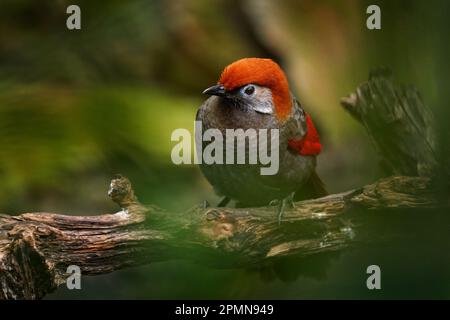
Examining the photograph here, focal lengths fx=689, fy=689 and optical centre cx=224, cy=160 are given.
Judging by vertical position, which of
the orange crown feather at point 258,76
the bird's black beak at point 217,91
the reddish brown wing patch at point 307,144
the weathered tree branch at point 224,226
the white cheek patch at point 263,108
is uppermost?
the orange crown feather at point 258,76

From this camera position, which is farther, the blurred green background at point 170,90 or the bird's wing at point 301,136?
the bird's wing at point 301,136

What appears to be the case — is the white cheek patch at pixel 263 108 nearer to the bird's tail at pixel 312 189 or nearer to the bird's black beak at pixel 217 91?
the bird's black beak at pixel 217 91

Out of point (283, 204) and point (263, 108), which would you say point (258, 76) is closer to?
point (263, 108)

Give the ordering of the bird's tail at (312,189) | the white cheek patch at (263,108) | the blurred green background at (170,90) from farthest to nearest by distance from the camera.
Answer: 1. the bird's tail at (312,189)
2. the white cheek patch at (263,108)
3. the blurred green background at (170,90)

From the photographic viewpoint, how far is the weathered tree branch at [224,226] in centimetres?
250

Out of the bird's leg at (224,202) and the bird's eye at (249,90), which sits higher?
the bird's eye at (249,90)

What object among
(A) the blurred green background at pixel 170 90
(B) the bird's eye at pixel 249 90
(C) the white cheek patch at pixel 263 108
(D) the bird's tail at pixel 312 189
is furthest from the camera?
(D) the bird's tail at pixel 312 189

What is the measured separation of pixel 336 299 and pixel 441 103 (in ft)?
2.00

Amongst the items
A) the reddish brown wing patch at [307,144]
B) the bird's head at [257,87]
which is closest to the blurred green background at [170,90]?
the reddish brown wing patch at [307,144]

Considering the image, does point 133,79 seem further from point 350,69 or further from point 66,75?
point 350,69

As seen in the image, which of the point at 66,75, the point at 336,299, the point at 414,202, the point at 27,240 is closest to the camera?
the point at 336,299

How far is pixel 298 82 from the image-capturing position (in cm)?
403

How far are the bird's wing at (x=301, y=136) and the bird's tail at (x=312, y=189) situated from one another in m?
0.31

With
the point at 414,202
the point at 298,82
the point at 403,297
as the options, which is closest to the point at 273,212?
the point at 414,202
